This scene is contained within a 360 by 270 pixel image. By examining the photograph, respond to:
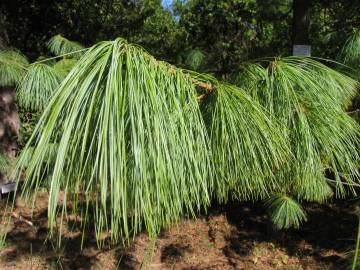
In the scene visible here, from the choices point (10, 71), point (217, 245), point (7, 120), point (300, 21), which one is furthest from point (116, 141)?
point (7, 120)

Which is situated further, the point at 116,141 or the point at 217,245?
the point at 217,245

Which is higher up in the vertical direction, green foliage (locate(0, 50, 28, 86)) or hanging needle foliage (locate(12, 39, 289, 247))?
green foliage (locate(0, 50, 28, 86))

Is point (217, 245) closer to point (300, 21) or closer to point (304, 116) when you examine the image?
point (300, 21)

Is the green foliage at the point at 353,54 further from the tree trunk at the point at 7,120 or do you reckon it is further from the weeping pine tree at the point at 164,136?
the tree trunk at the point at 7,120

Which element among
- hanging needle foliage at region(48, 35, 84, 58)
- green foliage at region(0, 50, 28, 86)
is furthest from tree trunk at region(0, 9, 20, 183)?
green foliage at region(0, 50, 28, 86)

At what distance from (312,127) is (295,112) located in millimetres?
40

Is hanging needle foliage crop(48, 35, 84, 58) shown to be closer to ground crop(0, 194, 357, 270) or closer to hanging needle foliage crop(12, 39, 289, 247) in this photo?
ground crop(0, 194, 357, 270)

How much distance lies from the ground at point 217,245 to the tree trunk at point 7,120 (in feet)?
1.61

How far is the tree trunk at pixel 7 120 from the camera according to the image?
3480mm

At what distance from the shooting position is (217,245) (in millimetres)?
3664

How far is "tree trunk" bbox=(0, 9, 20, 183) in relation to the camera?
3.48m

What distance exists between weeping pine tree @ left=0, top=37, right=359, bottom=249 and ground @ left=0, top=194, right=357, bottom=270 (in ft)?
8.43

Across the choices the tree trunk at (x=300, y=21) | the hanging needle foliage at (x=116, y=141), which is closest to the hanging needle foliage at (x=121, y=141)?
the hanging needle foliage at (x=116, y=141)

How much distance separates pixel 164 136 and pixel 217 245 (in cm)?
340
